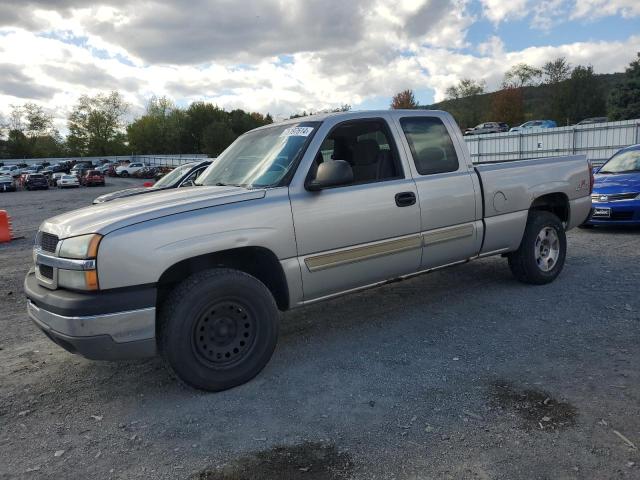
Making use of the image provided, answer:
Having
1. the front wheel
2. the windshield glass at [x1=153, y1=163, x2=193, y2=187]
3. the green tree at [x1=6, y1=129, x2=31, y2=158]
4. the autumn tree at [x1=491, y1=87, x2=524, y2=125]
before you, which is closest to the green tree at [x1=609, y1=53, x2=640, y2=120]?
the autumn tree at [x1=491, y1=87, x2=524, y2=125]

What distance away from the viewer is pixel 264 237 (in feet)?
12.1

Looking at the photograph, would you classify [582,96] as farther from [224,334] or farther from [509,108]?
[224,334]

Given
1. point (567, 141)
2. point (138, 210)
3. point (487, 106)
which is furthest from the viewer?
point (487, 106)

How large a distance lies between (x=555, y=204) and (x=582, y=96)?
55.1 meters

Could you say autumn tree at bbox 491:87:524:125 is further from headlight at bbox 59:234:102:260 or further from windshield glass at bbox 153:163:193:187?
headlight at bbox 59:234:102:260

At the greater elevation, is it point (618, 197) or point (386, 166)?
point (386, 166)

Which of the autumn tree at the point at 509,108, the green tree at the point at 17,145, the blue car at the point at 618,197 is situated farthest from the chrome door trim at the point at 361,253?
the green tree at the point at 17,145

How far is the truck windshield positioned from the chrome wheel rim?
3.08 metres

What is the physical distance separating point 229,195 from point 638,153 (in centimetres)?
911

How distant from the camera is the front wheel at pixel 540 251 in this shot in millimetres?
5586

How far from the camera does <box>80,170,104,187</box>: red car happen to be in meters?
42.0

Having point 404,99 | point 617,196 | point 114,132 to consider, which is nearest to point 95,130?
point 114,132

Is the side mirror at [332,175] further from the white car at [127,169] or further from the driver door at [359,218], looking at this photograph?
the white car at [127,169]

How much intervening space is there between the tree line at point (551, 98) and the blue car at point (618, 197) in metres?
34.7
